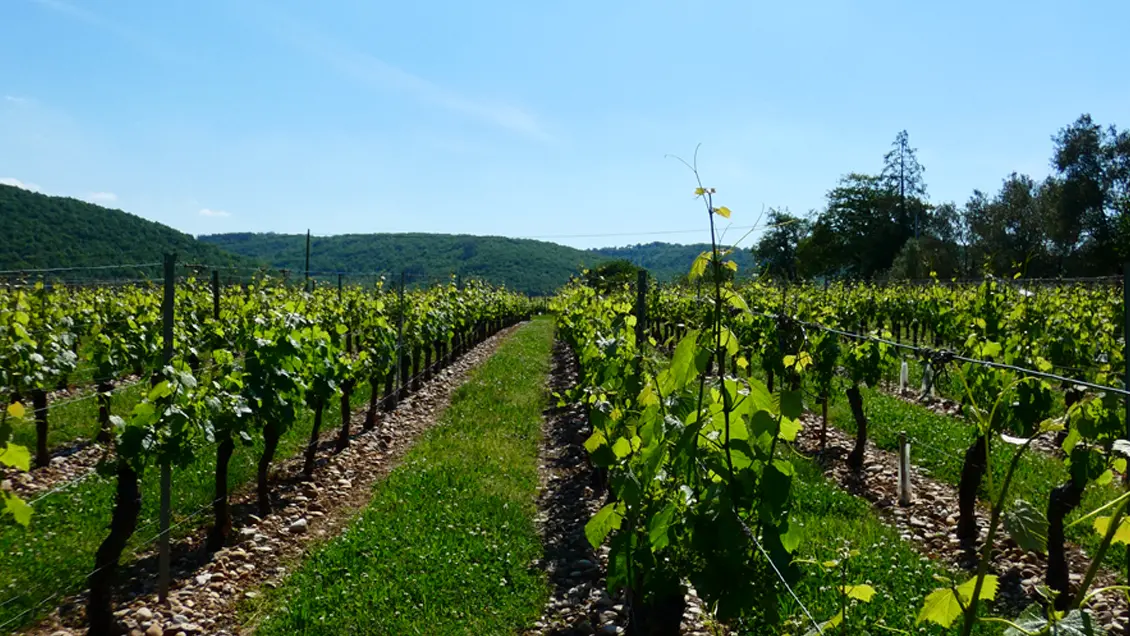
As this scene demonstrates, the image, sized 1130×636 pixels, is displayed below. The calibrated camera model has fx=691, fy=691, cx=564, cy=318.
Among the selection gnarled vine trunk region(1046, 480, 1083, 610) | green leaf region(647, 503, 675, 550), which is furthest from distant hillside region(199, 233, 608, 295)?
green leaf region(647, 503, 675, 550)

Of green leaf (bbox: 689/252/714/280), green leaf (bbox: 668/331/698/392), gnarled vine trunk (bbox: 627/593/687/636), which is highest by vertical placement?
green leaf (bbox: 689/252/714/280)

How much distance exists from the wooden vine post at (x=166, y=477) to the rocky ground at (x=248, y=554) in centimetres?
14

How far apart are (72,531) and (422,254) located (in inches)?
6211

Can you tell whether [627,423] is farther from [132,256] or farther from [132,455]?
[132,256]

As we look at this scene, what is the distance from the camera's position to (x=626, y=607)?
4934mm

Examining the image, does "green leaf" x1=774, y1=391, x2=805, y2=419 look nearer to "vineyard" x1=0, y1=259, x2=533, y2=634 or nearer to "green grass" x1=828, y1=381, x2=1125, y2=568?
"vineyard" x1=0, y1=259, x2=533, y2=634

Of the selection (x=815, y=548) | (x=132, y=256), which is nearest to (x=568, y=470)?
(x=815, y=548)

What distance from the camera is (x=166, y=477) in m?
5.30

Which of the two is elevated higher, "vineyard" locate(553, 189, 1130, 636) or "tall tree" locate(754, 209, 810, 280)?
"tall tree" locate(754, 209, 810, 280)

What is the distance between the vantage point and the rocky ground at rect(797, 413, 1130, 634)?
5.33 metres

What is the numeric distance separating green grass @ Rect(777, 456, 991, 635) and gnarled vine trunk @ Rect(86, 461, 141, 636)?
4.23m

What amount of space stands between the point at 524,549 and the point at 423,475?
2174 millimetres

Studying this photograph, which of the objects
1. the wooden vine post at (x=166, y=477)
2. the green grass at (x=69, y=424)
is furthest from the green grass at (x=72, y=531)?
the green grass at (x=69, y=424)

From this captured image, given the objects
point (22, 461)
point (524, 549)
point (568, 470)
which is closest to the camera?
point (22, 461)
